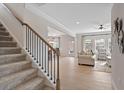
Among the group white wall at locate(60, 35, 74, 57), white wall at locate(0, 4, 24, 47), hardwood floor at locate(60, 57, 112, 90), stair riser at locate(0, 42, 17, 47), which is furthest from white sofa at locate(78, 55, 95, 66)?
white wall at locate(60, 35, 74, 57)

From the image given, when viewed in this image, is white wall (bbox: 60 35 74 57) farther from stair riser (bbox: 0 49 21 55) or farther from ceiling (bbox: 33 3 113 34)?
stair riser (bbox: 0 49 21 55)

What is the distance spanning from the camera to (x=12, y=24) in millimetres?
3871

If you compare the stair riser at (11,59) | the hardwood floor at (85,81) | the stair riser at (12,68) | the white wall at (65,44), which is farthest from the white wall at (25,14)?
the white wall at (65,44)

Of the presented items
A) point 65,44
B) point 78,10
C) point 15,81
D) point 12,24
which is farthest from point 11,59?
point 65,44

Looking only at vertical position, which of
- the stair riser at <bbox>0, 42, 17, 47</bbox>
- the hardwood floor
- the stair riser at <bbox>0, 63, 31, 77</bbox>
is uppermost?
the stair riser at <bbox>0, 42, 17, 47</bbox>

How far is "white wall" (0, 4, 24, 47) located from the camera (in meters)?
3.66

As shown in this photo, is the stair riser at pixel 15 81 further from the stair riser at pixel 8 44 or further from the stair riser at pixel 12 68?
the stair riser at pixel 8 44

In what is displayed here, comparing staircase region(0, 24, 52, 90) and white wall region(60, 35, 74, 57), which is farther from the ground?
white wall region(60, 35, 74, 57)

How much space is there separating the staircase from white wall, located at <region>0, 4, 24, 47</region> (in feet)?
0.51

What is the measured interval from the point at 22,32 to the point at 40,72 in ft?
4.25

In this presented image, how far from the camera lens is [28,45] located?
3756 millimetres

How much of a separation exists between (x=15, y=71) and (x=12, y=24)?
1.75m

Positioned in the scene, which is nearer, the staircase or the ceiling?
the staircase

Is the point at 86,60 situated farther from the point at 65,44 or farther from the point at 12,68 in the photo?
the point at 65,44
